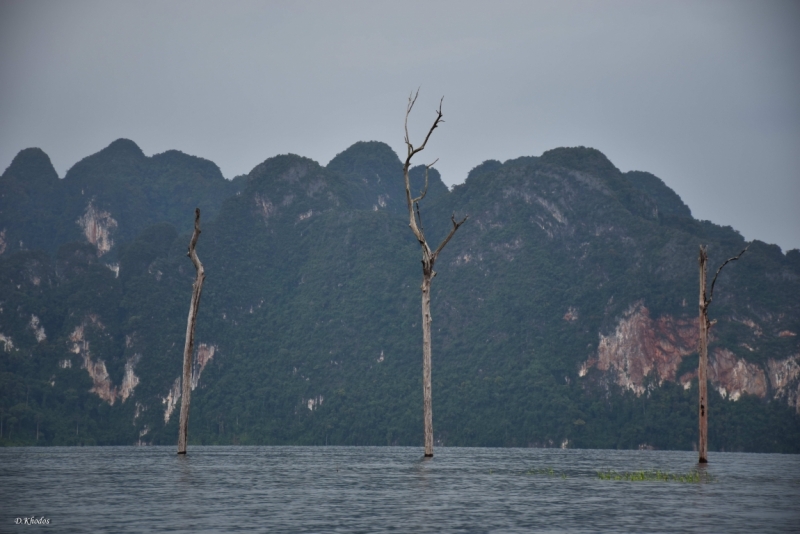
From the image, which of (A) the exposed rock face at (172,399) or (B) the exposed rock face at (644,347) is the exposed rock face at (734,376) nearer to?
(B) the exposed rock face at (644,347)

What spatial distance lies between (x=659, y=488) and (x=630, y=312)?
160297 millimetres

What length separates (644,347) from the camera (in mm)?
175625

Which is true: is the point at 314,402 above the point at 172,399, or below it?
below

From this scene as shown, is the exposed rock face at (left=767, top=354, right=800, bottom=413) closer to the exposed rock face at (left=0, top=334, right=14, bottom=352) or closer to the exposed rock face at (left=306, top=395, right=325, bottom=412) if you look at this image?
the exposed rock face at (left=306, top=395, right=325, bottom=412)

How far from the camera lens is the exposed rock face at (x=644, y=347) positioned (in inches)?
6742

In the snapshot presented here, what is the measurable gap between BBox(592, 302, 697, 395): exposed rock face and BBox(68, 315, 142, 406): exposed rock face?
103279mm

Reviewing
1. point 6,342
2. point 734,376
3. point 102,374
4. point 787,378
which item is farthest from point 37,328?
point 787,378

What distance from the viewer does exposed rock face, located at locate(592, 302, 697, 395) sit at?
17125 centimetres

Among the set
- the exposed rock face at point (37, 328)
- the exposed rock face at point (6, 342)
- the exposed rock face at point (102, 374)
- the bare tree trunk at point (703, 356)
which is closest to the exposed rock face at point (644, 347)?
the exposed rock face at point (102, 374)

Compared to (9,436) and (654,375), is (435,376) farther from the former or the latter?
(9,436)

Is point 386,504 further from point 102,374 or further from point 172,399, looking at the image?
point 102,374

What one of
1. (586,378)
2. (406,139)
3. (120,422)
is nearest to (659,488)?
(406,139)

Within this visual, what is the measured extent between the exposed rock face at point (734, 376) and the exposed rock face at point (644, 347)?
553 cm

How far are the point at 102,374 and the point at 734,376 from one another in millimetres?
134617
